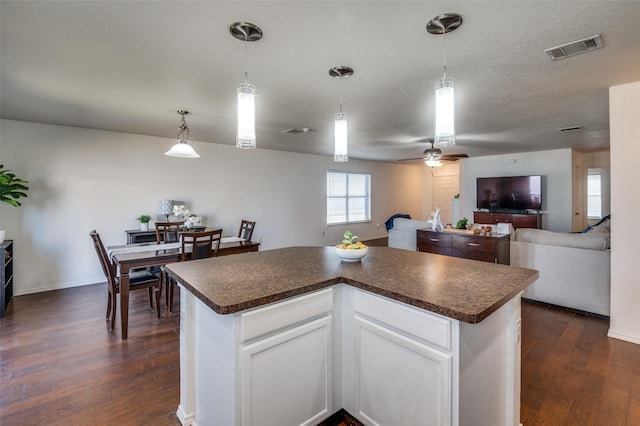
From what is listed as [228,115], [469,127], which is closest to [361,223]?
[469,127]

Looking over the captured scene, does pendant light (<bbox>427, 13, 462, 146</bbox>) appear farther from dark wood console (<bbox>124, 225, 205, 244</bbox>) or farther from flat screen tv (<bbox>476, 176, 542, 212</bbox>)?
flat screen tv (<bbox>476, 176, 542, 212</bbox>)

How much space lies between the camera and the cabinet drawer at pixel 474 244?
3.79m

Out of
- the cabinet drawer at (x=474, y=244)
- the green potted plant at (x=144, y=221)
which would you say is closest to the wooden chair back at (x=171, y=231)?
the green potted plant at (x=144, y=221)

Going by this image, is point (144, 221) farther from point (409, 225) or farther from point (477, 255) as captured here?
point (477, 255)

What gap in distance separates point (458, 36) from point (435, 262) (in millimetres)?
1484

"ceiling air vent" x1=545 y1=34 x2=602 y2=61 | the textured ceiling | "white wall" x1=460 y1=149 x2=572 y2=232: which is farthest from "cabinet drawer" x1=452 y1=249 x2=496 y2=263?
"white wall" x1=460 y1=149 x2=572 y2=232

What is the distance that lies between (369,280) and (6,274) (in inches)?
179

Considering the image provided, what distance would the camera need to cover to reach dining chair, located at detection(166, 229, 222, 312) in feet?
10.1

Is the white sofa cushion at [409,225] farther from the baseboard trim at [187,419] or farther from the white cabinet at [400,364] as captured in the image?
the baseboard trim at [187,419]

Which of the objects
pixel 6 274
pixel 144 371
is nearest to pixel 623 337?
pixel 144 371

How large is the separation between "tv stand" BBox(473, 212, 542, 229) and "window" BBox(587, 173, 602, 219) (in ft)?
5.65

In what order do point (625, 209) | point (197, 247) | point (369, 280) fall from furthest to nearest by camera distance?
point (197, 247) → point (625, 209) → point (369, 280)

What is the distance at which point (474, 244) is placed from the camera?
3945 millimetres

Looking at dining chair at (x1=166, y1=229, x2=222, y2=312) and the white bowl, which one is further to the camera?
dining chair at (x1=166, y1=229, x2=222, y2=312)
